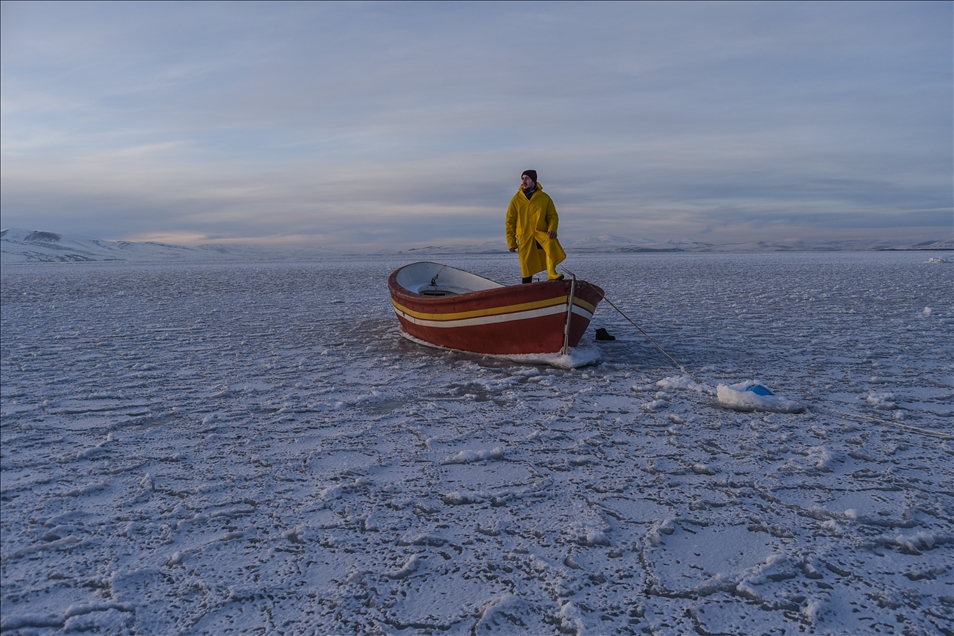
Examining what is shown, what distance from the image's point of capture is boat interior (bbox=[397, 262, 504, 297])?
32.7ft

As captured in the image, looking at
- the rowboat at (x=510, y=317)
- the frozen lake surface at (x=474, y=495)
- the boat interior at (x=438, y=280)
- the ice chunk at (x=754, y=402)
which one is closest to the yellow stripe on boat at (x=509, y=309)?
the rowboat at (x=510, y=317)

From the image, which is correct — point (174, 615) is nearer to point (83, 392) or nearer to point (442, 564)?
point (442, 564)

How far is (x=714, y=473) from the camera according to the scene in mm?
3611

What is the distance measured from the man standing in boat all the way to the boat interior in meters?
2.47

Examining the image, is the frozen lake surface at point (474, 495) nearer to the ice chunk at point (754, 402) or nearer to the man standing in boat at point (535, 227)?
the ice chunk at point (754, 402)

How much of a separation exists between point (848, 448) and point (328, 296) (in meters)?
12.6

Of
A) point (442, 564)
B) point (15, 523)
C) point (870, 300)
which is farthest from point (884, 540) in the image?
point (870, 300)

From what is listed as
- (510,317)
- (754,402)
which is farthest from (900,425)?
(510,317)

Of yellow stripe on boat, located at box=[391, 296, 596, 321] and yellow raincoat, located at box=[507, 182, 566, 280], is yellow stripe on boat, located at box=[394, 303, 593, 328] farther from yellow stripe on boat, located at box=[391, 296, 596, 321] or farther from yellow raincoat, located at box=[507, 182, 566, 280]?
yellow raincoat, located at box=[507, 182, 566, 280]

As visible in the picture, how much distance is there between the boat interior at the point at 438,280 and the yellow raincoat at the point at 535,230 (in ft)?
7.94

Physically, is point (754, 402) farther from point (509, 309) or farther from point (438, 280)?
point (438, 280)

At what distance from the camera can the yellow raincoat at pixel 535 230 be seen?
6883 mm

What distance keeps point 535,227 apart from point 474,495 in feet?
13.8

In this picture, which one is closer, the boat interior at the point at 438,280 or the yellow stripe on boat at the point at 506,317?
the yellow stripe on boat at the point at 506,317
